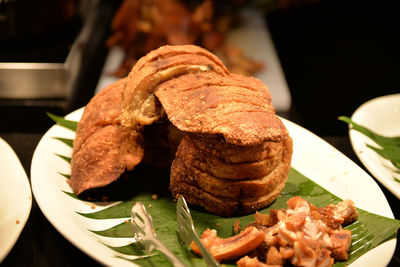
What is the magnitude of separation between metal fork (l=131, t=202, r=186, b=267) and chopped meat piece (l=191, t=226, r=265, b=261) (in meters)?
0.23

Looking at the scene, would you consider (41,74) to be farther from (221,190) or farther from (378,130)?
(378,130)

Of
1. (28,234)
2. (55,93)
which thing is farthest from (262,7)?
(28,234)

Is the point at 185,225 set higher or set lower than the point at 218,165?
lower

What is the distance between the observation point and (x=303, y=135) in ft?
10.5

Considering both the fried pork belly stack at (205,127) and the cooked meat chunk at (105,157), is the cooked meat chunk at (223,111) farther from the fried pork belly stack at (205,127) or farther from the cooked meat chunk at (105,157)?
the cooked meat chunk at (105,157)

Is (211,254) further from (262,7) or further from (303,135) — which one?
(262,7)

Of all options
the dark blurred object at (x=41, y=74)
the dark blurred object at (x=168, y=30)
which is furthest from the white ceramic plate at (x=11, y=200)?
the dark blurred object at (x=168, y=30)

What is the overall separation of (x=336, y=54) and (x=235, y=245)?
4.16 metres

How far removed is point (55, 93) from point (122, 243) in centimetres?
256

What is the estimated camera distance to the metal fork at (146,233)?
190cm

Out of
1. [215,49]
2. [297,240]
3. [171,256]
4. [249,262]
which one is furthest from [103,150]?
[215,49]

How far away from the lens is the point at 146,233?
2.03 meters

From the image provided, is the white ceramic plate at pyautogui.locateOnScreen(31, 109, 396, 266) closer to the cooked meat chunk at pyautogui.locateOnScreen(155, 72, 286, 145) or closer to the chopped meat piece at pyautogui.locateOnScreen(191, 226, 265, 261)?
the chopped meat piece at pyautogui.locateOnScreen(191, 226, 265, 261)

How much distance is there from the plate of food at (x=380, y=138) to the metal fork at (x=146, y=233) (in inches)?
56.7
